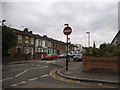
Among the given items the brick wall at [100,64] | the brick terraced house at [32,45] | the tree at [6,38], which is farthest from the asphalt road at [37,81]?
the brick terraced house at [32,45]

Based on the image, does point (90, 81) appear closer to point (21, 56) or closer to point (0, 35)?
point (0, 35)

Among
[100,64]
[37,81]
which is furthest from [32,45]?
[37,81]

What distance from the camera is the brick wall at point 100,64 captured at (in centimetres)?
909

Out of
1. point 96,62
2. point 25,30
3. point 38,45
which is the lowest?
point 96,62

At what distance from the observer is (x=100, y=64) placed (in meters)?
9.49

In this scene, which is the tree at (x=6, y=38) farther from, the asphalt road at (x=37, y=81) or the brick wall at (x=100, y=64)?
the brick wall at (x=100, y=64)

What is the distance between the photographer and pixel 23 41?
31.1 metres

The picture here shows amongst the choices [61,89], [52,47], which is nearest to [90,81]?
[61,89]

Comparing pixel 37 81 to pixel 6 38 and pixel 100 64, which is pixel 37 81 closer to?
pixel 100 64

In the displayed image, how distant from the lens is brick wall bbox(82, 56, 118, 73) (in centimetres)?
909

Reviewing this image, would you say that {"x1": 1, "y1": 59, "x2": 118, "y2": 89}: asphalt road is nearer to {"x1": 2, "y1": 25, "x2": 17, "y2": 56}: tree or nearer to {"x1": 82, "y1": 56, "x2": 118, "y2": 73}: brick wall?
{"x1": 82, "y1": 56, "x2": 118, "y2": 73}: brick wall

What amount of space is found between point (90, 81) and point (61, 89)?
2.42 meters

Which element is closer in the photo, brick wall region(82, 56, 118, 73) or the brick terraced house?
brick wall region(82, 56, 118, 73)

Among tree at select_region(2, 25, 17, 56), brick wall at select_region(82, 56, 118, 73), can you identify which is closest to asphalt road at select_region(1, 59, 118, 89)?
brick wall at select_region(82, 56, 118, 73)
